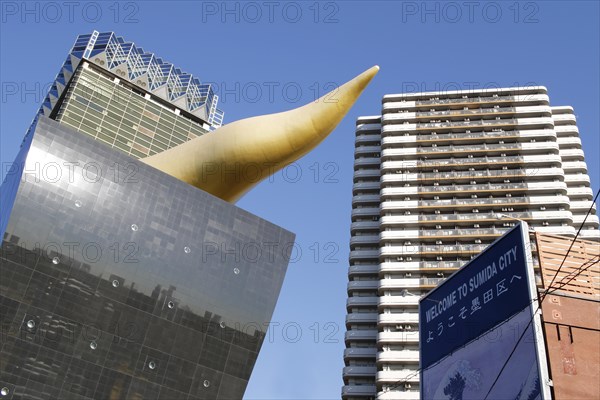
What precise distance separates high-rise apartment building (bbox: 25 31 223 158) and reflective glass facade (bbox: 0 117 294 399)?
49737 millimetres

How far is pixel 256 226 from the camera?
1211 inches

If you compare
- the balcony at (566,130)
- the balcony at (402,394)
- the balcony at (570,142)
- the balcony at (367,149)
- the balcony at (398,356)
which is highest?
the balcony at (566,130)

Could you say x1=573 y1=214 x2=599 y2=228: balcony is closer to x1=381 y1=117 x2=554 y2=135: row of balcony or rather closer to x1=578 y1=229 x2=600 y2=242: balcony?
x1=578 y1=229 x2=600 y2=242: balcony

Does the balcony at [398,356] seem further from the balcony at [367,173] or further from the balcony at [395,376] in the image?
the balcony at [367,173]

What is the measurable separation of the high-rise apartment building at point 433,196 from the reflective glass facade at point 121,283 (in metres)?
36.8

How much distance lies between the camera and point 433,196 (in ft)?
252

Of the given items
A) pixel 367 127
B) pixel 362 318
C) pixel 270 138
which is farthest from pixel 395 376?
pixel 270 138

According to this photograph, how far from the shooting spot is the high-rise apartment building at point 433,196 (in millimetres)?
67750

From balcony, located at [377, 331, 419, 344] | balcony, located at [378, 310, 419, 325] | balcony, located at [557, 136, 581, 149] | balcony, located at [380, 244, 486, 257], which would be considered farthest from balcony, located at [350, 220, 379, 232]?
balcony, located at [557, 136, 581, 149]

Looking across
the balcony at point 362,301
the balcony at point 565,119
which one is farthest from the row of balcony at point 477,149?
the balcony at point 362,301

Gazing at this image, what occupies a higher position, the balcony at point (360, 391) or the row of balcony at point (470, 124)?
the row of balcony at point (470, 124)

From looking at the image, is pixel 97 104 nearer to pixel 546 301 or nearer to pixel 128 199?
pixel 128 199

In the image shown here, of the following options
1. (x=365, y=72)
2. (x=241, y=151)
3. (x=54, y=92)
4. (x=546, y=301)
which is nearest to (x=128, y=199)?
(x=241, y=151)

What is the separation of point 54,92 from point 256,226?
196ft
